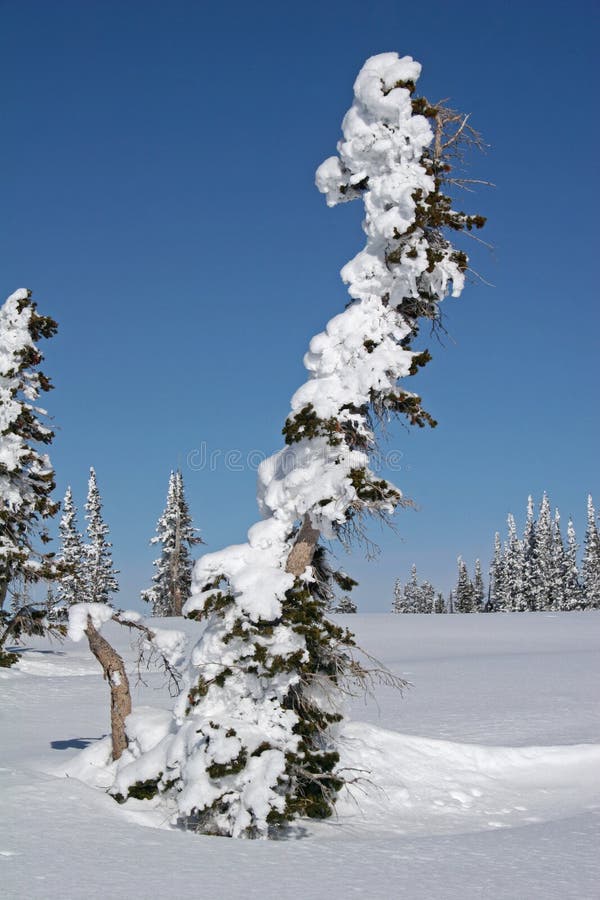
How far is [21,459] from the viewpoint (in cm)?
2403

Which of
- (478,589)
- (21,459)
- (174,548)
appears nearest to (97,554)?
(174,548)

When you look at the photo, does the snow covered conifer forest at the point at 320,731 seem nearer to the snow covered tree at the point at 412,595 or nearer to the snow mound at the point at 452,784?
the snow mound at the point at 452,784

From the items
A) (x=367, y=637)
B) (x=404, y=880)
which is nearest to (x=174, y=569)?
(x=367, y=637)

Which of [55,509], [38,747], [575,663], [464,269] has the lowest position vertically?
[38,747]

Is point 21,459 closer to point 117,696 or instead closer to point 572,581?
point 117,696

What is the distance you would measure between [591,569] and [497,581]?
1149 cm

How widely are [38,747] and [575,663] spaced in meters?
18.0

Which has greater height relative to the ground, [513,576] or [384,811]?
[513,576]

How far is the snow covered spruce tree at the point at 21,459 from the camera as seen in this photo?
2356 centimetres

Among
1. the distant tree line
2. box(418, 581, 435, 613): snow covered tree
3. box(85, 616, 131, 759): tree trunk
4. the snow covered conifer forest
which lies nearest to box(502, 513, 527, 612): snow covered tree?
the distant tree line

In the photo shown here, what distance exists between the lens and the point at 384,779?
38.7 ft

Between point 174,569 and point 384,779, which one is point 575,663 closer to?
point 384,779

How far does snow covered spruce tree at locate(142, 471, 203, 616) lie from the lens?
50.9 metres

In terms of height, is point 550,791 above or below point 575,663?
below
